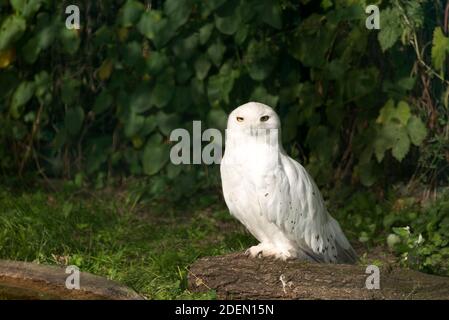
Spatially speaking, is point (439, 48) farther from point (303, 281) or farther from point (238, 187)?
point (303, 281)

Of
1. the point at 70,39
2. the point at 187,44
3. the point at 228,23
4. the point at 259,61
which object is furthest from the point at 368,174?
the point at 70,39

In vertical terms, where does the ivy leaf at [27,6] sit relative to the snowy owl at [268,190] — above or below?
above

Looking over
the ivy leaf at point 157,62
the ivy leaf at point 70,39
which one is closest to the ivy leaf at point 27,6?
the ivy leaf at point 70,39

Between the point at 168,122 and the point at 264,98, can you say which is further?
the point at 168,122

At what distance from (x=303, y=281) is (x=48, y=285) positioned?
1129 mm

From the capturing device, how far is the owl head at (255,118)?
14.0 ft

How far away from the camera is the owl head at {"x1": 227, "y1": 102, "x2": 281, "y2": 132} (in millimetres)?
4270

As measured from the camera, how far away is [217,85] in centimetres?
574

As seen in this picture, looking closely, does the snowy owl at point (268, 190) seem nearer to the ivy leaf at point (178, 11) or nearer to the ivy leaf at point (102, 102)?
the ivy leaf at point (178, 11)

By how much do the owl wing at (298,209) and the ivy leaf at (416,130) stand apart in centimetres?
106

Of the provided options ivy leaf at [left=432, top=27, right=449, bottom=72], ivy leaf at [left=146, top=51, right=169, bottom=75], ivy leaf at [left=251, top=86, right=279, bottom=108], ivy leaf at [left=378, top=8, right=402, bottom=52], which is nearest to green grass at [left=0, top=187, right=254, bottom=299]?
ivy leaf at [left=251, top=86, right=279, bottom=108]

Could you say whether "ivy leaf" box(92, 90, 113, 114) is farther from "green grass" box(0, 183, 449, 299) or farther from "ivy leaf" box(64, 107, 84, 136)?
"green grass" box(0, 183, 449, 299)

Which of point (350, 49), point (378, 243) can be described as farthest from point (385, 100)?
point (378, 243)

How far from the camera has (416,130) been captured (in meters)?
5.45
